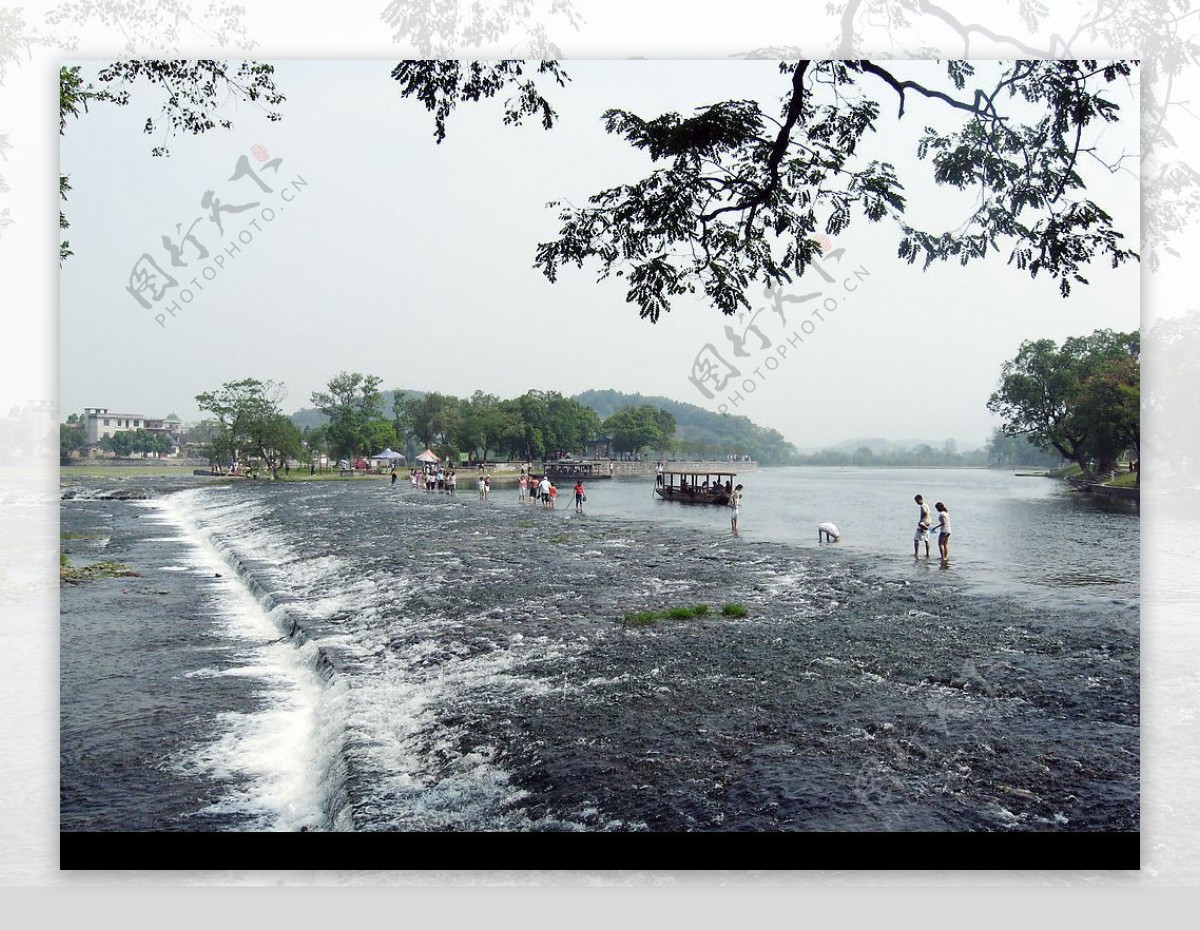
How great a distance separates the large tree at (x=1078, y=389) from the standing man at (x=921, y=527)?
7.11 ft

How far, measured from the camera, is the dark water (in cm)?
329

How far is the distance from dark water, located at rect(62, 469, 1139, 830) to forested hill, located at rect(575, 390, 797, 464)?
0.83m

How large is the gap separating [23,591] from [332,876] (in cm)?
245

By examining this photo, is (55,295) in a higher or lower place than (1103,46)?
lower

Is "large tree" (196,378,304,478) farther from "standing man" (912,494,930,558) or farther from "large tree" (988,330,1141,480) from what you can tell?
"standing man" (912,494,930,558)

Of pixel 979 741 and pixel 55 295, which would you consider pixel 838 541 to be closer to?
pixel 979 741

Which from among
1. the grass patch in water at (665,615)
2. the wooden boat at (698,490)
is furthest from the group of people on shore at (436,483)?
the grass patch in water at (665,615)

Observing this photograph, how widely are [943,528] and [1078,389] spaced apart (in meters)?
3.09

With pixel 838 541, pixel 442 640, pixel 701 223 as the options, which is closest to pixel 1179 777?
pixel 701 223

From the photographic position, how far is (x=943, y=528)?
23.5ft

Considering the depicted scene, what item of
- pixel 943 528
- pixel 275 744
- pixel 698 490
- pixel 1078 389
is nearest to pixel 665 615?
pixel 275 744

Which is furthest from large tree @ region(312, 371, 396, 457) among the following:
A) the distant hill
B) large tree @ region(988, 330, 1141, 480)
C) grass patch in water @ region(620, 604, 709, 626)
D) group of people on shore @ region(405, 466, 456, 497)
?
group of people on shore @ region(405, 466, 456, 497)

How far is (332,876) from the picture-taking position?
10.5 feet

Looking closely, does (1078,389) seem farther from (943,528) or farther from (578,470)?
(578,470)
